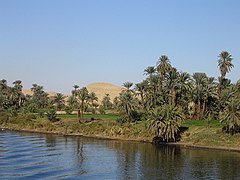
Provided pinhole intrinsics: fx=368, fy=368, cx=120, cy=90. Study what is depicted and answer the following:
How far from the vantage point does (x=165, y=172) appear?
2315 inches

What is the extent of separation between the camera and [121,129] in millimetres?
104625

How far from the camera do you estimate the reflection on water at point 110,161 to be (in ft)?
187

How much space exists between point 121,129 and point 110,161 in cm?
3613

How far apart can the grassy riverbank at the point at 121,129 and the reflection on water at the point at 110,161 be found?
589cm

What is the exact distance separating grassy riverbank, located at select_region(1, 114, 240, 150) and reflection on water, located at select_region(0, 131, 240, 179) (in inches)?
232

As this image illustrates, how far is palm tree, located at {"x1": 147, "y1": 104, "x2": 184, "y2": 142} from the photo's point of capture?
88500 mm

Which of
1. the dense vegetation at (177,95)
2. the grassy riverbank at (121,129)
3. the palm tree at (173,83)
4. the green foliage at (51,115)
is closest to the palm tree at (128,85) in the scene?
the dense vegetation at (177,95)

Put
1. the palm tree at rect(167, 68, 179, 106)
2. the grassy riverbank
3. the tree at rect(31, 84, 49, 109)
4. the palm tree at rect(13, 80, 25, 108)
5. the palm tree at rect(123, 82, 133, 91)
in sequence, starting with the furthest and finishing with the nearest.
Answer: the tree at rect(31, 84, 49, 109) < the palm tree at rect(13, 80, 25, 108) < the palm tree at rect(123, 82, 133, 91) < the palm tree at rect(167, 68, 179, 106) < the grassy riverbank

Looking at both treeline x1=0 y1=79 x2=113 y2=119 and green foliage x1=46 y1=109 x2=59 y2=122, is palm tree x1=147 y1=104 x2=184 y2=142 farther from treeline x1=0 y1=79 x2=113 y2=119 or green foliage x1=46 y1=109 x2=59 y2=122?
treeline x1=0 y1=79 x2=113 y2=119

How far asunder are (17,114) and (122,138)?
187 feet

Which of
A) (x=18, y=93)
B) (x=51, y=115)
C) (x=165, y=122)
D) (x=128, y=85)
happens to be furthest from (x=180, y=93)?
(x=18, y=93)

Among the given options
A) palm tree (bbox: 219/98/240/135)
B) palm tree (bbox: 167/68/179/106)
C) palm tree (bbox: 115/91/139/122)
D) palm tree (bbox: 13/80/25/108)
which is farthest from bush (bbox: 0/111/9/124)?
palm tree (bbox: 219/98/240/135)

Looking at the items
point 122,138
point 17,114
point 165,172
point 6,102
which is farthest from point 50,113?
point 165,172

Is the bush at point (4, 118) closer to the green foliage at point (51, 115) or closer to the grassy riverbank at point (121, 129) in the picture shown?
the grassy riverbank at point (121, 129)
